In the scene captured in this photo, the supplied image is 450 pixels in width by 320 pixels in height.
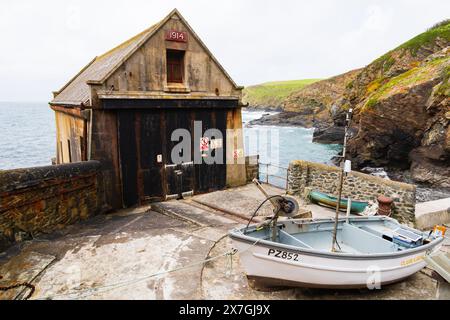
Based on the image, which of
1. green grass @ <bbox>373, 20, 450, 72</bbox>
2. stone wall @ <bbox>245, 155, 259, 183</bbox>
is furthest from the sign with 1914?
green grass @ <bbox>373, 20, 450, 72</bbox>

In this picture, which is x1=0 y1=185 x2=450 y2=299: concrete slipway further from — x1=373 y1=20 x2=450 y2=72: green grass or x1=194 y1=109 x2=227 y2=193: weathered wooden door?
x1=373 y1=20 x2=450 y2=72: green grass

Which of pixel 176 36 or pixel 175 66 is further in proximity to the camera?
pixel 175 66

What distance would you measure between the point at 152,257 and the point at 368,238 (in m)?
5.31

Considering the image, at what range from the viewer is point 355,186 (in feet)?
44.1

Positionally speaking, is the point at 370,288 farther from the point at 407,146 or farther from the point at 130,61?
the point at 407,146

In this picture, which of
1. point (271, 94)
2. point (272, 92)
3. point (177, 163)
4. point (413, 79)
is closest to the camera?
point (177, 163)

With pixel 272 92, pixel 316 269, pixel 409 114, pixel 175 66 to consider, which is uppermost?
pixel 272 92

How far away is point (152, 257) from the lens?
7.54m

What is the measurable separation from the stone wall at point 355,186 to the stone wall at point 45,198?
918 centimetres

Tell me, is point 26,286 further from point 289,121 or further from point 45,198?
point 289,121

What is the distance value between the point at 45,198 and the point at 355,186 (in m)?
11.6

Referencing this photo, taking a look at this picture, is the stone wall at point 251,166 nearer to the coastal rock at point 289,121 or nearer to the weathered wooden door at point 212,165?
the weathered wooden door at point 212,165

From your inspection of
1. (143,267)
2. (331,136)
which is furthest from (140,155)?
(331,136)

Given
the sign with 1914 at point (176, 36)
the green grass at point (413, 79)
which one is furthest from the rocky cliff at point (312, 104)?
the sign with 1914 at point (176, 36)
